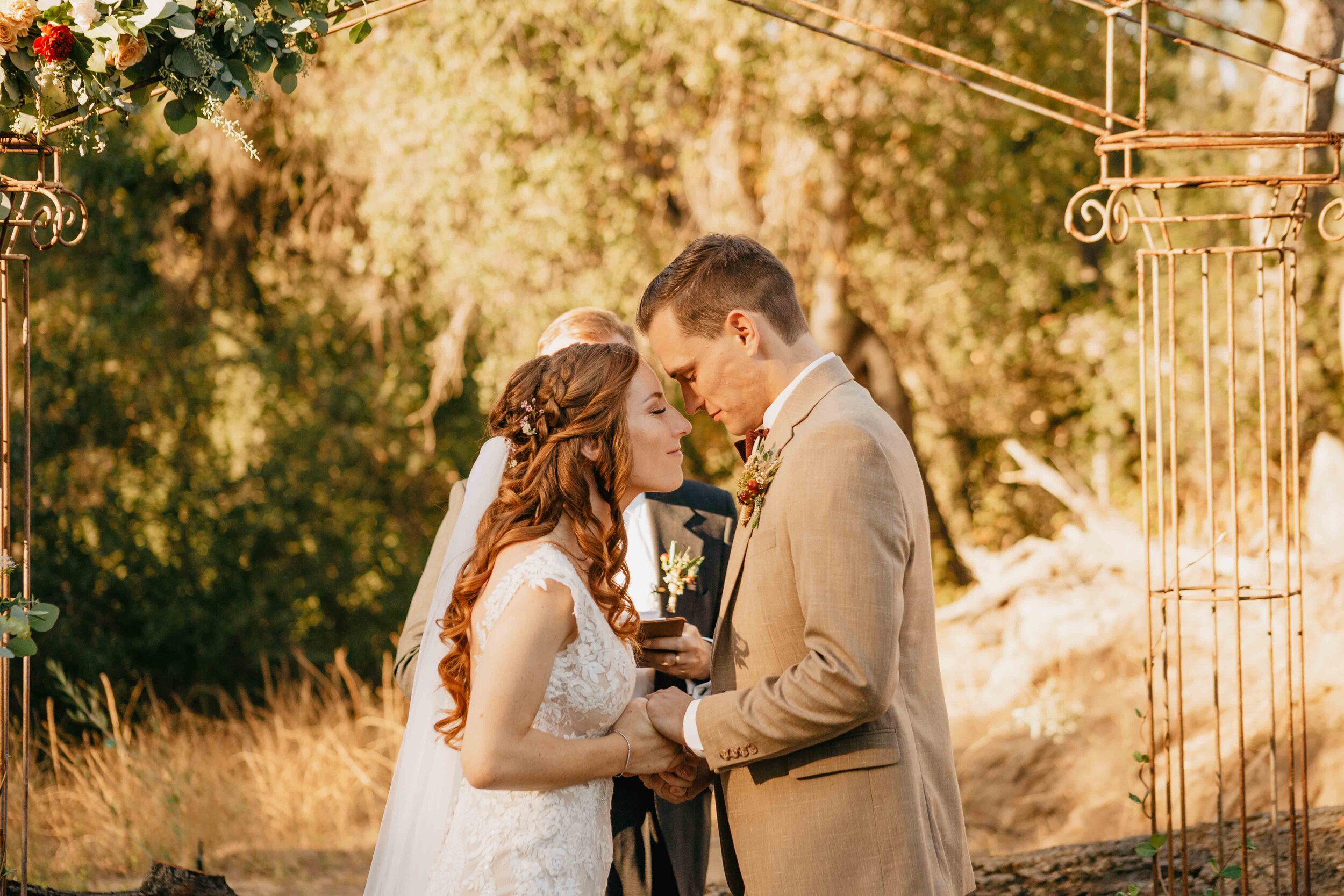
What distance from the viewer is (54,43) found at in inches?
107

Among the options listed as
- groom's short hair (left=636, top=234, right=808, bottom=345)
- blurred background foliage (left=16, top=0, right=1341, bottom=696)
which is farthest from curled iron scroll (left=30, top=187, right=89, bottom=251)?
blurred background foliage (left=16, top=0, right=1341, bottom=696)

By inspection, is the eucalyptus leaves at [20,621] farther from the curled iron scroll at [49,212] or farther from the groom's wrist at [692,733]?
the groom's wrist at [692,733]

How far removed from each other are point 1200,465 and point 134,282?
950cm

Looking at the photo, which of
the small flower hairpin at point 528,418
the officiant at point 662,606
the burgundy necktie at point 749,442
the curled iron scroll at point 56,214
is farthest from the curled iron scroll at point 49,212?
the burgundy necktie at point 749,442

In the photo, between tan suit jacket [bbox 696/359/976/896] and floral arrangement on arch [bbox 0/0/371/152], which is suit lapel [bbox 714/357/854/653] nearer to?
tan suit jacket [bbox 696/359/976/896]

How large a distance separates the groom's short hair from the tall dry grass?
3812 millimetres

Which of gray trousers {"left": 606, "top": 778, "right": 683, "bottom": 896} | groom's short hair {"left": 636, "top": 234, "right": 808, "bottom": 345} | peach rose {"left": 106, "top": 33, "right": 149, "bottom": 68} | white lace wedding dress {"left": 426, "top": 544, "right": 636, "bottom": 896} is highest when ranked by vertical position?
peach rose {"left": 106, "top": 33, "right": 149, "bottom": 68}

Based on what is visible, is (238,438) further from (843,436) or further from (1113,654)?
(843,436)

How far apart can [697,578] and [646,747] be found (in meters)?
1.15

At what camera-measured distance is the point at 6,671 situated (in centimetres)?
316

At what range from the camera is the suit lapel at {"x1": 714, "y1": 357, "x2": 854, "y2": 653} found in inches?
93.0

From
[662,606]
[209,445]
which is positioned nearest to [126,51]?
[662,606]

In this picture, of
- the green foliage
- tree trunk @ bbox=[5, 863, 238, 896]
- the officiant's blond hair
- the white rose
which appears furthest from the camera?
the green foliage

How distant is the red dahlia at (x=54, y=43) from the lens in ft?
8.95
